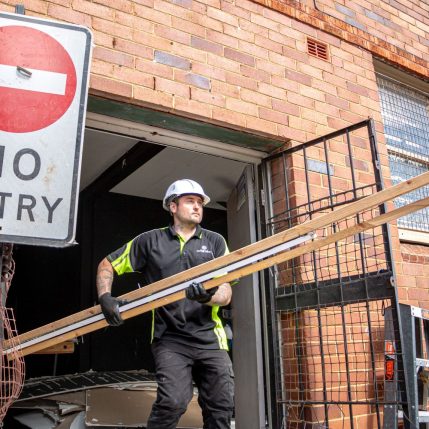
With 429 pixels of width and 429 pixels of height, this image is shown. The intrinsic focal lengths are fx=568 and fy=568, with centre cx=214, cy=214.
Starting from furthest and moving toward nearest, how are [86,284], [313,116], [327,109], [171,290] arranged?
[86,284] < [327,109] < [313,116] < [171,290]

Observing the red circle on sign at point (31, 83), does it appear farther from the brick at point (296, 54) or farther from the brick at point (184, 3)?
the brick at point (296, 54)

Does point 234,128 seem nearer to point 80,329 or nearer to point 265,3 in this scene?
point 265,3

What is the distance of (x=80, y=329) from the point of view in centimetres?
289

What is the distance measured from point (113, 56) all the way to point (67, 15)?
38 cm

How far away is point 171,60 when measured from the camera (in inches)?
157

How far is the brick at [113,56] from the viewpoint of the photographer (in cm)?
369

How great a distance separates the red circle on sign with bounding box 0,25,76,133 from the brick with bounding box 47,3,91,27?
1582 millimetres

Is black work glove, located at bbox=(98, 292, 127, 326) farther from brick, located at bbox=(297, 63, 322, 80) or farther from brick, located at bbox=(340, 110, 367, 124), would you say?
brick, located at bbox=(340, 110, 367, 124)

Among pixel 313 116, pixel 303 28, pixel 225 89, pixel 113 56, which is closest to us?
pixel 113 56

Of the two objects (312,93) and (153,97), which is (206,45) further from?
(312,93)

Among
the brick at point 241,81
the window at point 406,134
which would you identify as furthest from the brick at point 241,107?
the window at point 406,134

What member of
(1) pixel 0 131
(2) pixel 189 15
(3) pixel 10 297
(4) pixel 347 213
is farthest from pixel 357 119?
(3) pixel 10 297

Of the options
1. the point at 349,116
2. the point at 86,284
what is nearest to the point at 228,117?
the point at 349,116

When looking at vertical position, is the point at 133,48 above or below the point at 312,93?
below
